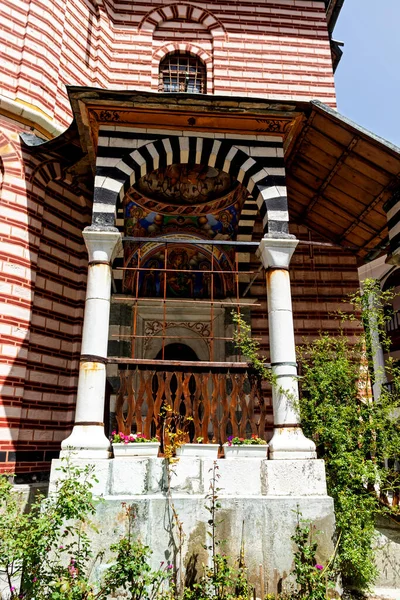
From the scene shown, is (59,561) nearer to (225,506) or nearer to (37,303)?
(225,506)

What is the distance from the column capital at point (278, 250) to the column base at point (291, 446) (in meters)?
2.08

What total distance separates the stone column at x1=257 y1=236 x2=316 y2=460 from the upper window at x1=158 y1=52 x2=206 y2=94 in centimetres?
549

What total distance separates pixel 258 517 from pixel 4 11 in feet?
27.8

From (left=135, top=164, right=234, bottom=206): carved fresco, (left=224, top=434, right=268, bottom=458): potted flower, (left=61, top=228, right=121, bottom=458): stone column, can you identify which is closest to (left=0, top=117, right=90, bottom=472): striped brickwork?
(left=135, top=164, right=234, bottom=206): carved fresco

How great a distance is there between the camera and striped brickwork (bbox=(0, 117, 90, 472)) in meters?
6.71

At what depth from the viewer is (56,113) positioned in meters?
8.26

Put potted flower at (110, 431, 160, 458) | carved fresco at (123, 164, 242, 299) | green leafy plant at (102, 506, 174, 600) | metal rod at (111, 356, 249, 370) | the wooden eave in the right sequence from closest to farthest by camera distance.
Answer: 1. green leafy plant at (102, 506, 174, 600)
2. potted flower at (110, 431, 160, 458)
3. metal rod at (111, 356, 249, 370)
4. the wooden eave
5. carved fresco at (123, 164, 242, 299)

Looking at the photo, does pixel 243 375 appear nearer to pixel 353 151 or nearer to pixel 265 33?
pixel 353 151

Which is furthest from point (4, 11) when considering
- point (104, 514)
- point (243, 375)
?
point (104, 514)

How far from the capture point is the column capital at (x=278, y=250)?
6.23 m

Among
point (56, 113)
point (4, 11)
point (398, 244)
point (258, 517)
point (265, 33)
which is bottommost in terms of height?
point (258, 517)

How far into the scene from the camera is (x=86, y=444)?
530 cm

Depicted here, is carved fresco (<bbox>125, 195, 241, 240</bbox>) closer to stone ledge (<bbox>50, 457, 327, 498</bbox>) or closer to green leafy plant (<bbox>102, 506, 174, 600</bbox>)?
stone ledge (<bbox>50, 457, 327, 498</bbox>)

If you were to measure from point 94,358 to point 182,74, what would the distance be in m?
7.34
